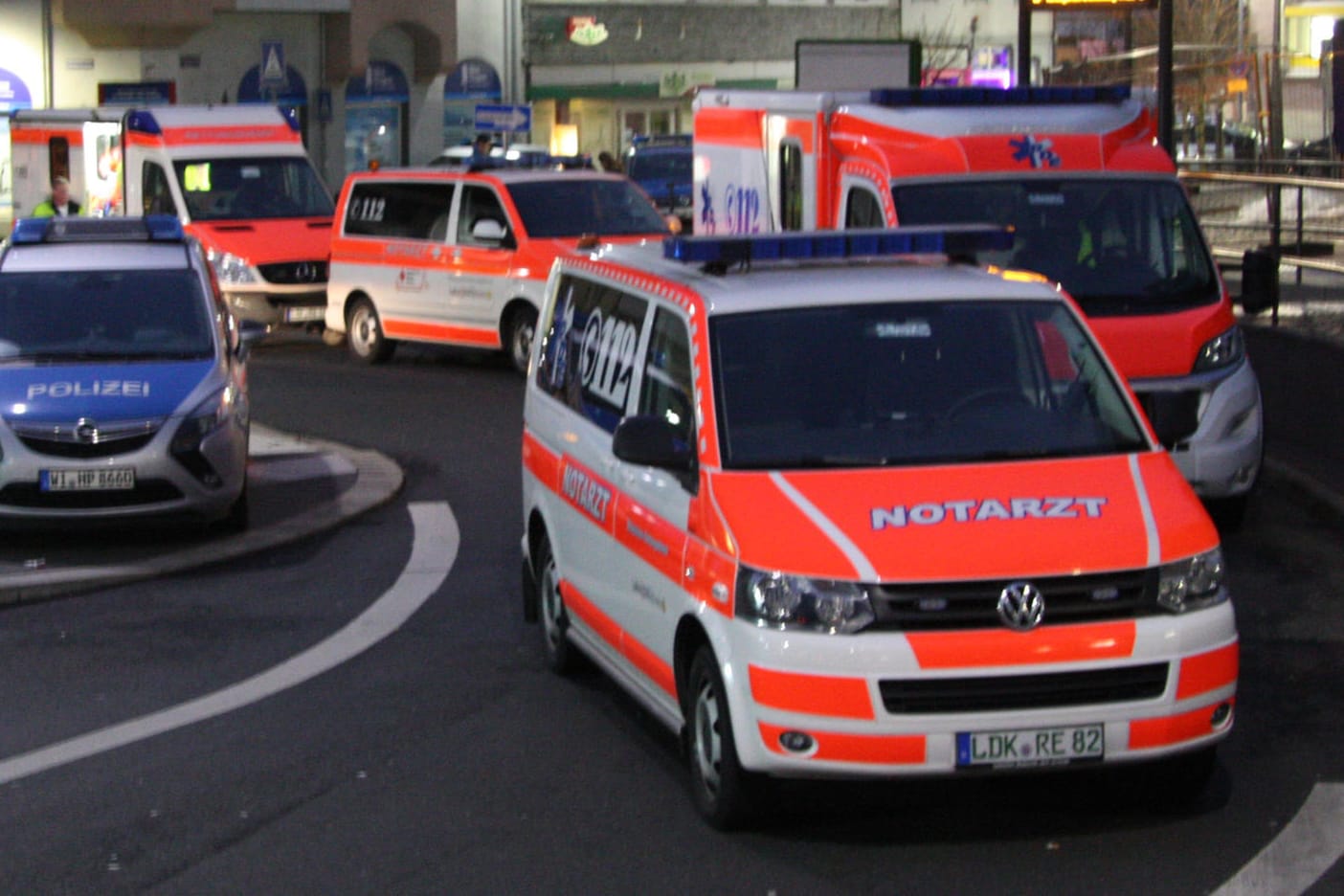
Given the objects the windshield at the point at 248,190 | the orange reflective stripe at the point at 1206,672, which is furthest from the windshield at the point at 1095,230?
the windshield at the point at 248,190

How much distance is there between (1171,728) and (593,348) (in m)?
3.07

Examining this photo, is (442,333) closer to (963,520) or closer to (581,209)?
(581,209)

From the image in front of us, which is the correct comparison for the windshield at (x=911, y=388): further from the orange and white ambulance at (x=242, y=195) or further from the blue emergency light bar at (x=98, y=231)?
Answer: the orange and white ambulance at (x=242, y=195)

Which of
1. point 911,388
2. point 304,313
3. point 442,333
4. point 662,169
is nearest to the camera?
point 911,388

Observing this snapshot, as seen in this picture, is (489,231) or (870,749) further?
(489,231)

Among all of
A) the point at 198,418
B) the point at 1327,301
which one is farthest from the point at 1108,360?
the point at 1327,301

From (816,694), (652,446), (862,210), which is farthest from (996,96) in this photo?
(816,694)

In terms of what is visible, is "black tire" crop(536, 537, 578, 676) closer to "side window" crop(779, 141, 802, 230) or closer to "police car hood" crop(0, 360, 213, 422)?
"police car hood" crop(0, 360, 213, 422)

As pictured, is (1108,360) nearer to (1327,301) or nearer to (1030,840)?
(1030,840)

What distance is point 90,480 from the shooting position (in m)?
11.9

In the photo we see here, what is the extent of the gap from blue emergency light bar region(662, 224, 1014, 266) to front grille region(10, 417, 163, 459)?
5151 millimetres

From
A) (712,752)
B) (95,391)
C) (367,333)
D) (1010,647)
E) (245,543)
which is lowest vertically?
(245,543)

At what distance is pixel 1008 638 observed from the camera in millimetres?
6156

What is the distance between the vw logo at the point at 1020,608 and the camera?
6.18 m
